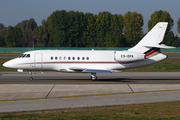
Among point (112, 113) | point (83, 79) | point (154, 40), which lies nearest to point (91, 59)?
point (83, 79)

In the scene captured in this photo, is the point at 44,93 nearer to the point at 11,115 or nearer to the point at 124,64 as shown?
the point at 11,115

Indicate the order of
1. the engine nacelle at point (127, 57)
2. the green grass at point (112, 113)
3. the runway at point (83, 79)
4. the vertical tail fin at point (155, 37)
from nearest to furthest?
the green grass at point (112, 113)
the runway at point (83, 79)
the engine nacelle at point (127, 57)
the vertical tail fin at point (155, 37)

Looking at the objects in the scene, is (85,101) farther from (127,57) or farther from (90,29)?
(90,29)

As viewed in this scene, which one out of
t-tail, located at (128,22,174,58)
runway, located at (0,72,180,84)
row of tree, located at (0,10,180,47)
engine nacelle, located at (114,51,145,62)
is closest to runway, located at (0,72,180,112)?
runway, located at (0,72,180,84)

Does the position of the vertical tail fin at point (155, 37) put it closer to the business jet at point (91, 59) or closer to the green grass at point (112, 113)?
the business jet at point (91, 59)

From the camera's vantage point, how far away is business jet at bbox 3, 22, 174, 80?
25.2 meters

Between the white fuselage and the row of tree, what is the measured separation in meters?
68.6

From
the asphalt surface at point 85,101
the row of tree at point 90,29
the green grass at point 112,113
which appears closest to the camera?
the green grass at point 112,113

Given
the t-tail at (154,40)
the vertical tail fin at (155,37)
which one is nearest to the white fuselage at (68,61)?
the t-tail at (154,40)

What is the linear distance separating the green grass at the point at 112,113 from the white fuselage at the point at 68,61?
39.0 ft

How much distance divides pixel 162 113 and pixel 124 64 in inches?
551

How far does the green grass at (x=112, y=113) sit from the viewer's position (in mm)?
11008

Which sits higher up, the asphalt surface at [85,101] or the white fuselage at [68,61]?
the white fuselage at [68,61]

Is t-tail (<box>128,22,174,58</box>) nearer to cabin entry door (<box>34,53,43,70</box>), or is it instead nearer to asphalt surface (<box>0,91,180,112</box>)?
asphalt surface (<box>0,91,180,112</box>)
